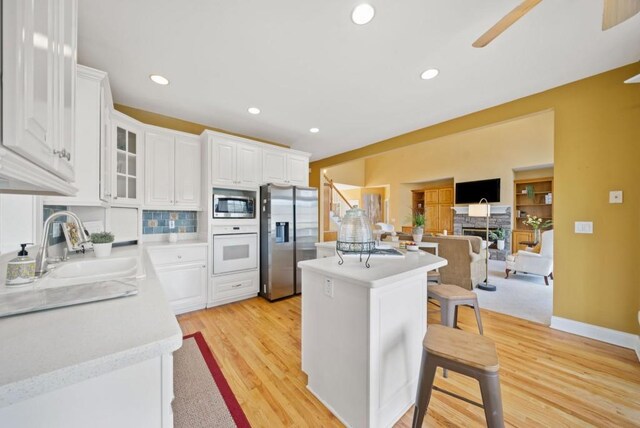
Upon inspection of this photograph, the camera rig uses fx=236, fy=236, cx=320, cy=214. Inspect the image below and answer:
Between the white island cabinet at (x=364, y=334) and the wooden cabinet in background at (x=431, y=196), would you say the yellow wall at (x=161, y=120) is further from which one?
the wooden cabinet in background at (x=431, y=196)

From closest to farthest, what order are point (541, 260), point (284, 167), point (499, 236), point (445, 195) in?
point (284, 167)
point (541, 260)
point (499, 236)
point (445, 195)

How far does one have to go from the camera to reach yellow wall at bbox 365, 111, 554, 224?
5867 millimetres

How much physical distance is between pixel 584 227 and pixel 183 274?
439 centimetres

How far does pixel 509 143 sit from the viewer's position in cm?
629

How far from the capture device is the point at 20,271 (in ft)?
3.39

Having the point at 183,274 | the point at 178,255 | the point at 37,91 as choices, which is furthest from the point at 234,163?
the point at 37,91

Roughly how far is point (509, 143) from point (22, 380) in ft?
27.5

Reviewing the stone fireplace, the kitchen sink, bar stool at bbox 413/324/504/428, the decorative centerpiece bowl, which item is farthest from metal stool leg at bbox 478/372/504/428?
the stone fireplace

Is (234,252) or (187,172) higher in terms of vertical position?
(187,172)

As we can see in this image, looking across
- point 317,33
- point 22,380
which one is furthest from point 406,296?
point 317,33

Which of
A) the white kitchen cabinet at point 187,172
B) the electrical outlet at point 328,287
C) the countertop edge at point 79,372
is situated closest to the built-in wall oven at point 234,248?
the white kitchen cabinet at point 187,172

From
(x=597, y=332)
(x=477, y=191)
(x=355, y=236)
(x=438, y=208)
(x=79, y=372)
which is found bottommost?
(x=597, y=332)

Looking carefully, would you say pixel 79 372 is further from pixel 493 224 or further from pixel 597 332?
pixel 493 224

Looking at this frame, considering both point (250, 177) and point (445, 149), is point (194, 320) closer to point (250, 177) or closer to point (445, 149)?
point (250, 177)
